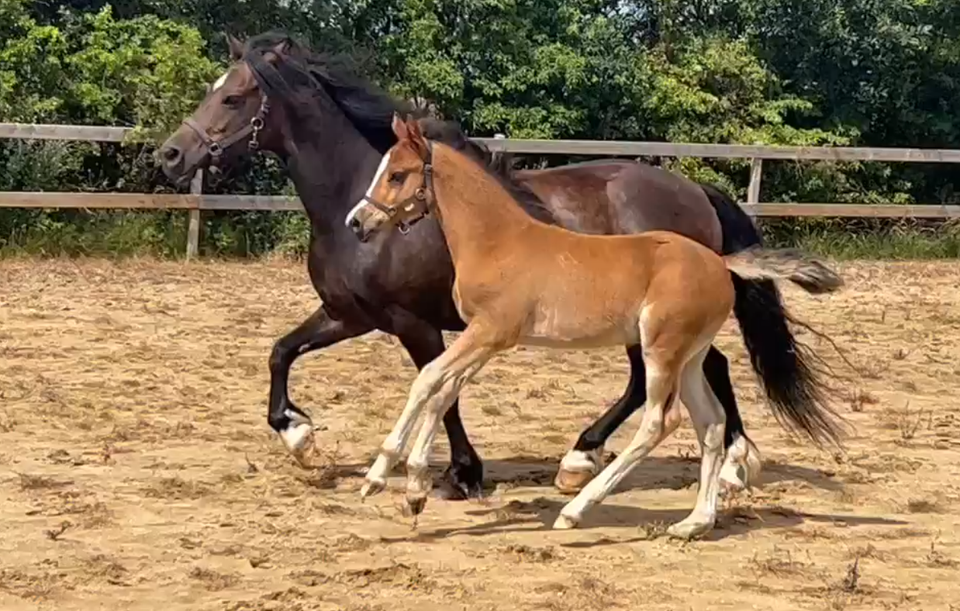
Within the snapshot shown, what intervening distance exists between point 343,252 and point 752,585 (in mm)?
2138

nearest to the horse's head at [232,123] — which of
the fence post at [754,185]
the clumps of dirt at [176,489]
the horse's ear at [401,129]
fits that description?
the horse's ear at [401,129]

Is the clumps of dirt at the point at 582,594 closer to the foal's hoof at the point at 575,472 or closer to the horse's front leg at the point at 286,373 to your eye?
the foal's hoof at the point at 575,472

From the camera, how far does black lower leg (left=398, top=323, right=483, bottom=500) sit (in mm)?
5859

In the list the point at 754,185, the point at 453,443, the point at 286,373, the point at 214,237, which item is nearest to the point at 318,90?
the point at 286,373

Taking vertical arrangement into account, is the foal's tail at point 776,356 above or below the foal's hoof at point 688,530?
above

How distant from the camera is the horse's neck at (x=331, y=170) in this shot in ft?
20.1

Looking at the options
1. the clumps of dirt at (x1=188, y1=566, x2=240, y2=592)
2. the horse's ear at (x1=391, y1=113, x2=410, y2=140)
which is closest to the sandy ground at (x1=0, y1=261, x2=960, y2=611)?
the clumps of dirt at (x1=188, y1=566, x2=240, y2=592)

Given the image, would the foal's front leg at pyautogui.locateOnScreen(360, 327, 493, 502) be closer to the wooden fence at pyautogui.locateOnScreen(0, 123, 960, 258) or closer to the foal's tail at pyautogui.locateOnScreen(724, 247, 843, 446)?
the foal's tail at pyautogui.locateOnScreen(724, 247, 843, 446)

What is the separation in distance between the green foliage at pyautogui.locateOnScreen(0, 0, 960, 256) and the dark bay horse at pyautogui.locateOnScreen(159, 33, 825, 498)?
6341mm

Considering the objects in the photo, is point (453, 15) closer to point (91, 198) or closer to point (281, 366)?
point (91, 198)

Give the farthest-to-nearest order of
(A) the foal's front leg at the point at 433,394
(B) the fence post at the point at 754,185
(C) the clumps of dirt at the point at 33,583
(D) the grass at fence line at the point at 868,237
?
(D) the grass at fence line at the point at 868,237, (B) the fence post at the point at 754,185, (A) the foal's front leg at the point at 433,394, (C) the clumps of dirt at the point at 33,583

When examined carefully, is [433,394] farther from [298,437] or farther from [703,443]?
[298,437]

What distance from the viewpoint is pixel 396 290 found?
586 centimetres

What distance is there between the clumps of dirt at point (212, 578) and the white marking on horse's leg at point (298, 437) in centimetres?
150
